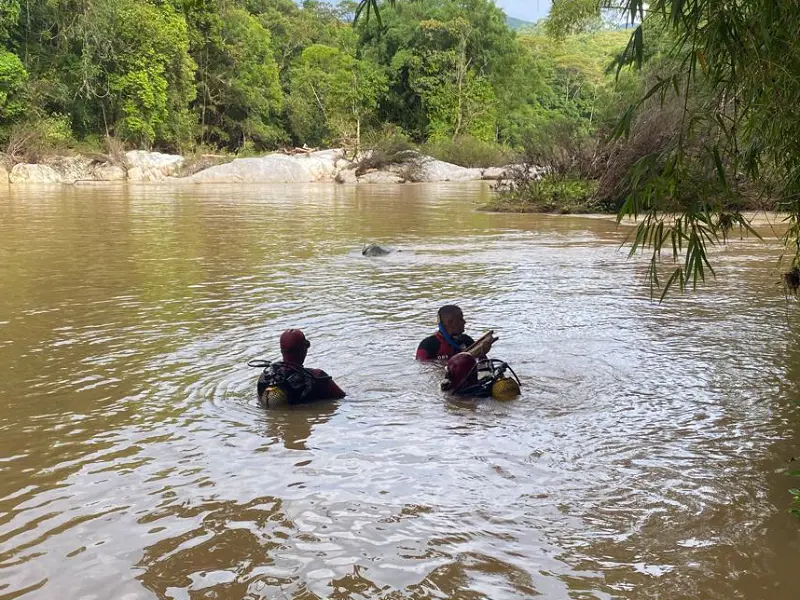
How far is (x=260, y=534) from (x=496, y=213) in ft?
66.3

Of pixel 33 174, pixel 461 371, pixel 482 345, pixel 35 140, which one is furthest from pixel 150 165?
A: pixel 461 371

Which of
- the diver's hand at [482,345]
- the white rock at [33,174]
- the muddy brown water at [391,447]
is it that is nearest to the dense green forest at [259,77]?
the white rock at [33,174]

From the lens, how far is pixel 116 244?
15.0 meters

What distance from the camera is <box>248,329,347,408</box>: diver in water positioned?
5.64m

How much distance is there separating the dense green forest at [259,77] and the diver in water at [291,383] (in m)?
35.5

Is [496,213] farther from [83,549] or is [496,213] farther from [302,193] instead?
[83,549]

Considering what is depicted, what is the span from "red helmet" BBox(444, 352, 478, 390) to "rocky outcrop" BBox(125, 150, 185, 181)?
4291cm

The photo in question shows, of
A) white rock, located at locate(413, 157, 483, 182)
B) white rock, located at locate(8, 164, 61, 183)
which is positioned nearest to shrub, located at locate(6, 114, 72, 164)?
white rock, located at locate(8, 164, 61, 183)

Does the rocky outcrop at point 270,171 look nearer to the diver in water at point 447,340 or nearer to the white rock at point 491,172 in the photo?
the white rock at point 491,172

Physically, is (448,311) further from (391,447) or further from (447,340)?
(391,447)

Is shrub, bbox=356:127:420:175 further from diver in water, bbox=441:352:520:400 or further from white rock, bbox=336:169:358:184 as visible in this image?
diver in water, bbox=441:352:520:400

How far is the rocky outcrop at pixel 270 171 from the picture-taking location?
44500mm

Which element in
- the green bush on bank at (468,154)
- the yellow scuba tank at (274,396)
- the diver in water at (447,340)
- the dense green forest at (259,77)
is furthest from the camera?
the green bush on bank at (468,154)

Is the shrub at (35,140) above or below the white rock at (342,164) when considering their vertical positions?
above
